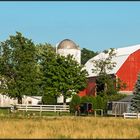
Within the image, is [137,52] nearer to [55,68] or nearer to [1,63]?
[55,68]

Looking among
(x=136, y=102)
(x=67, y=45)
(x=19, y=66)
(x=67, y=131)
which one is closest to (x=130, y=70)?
(x=67, y=45)

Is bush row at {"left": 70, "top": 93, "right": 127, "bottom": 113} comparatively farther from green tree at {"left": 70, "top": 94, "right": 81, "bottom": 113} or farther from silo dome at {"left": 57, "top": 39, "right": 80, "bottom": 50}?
silo dome at {"left": 57, "top": 39, "right": 80, "bottom": 50}

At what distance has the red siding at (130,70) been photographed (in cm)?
8675

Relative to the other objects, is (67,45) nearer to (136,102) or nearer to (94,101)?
(94,101)

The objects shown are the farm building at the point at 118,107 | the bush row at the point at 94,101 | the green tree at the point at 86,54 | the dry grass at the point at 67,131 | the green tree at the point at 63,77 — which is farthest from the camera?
the green tree at the point at 86,54

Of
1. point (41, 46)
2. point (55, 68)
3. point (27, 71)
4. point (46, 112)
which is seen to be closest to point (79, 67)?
point (55, 68)

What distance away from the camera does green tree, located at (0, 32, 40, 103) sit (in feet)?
240

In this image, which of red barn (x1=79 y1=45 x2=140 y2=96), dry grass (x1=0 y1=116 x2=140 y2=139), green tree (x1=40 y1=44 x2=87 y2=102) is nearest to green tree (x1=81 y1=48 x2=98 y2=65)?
red barn (x1=79 y1=45 x2=140 y2=96)

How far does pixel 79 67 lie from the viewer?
79.8m

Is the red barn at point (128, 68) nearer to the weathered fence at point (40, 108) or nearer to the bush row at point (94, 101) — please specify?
the bush row at point (94, 101)

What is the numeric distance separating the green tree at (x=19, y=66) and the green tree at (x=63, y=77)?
8.99 ft

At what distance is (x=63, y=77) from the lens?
253ft

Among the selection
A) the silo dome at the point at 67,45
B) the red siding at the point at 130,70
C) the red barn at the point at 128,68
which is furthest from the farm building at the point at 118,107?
the silo dome at the point at 67,45

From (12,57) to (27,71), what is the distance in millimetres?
3161
